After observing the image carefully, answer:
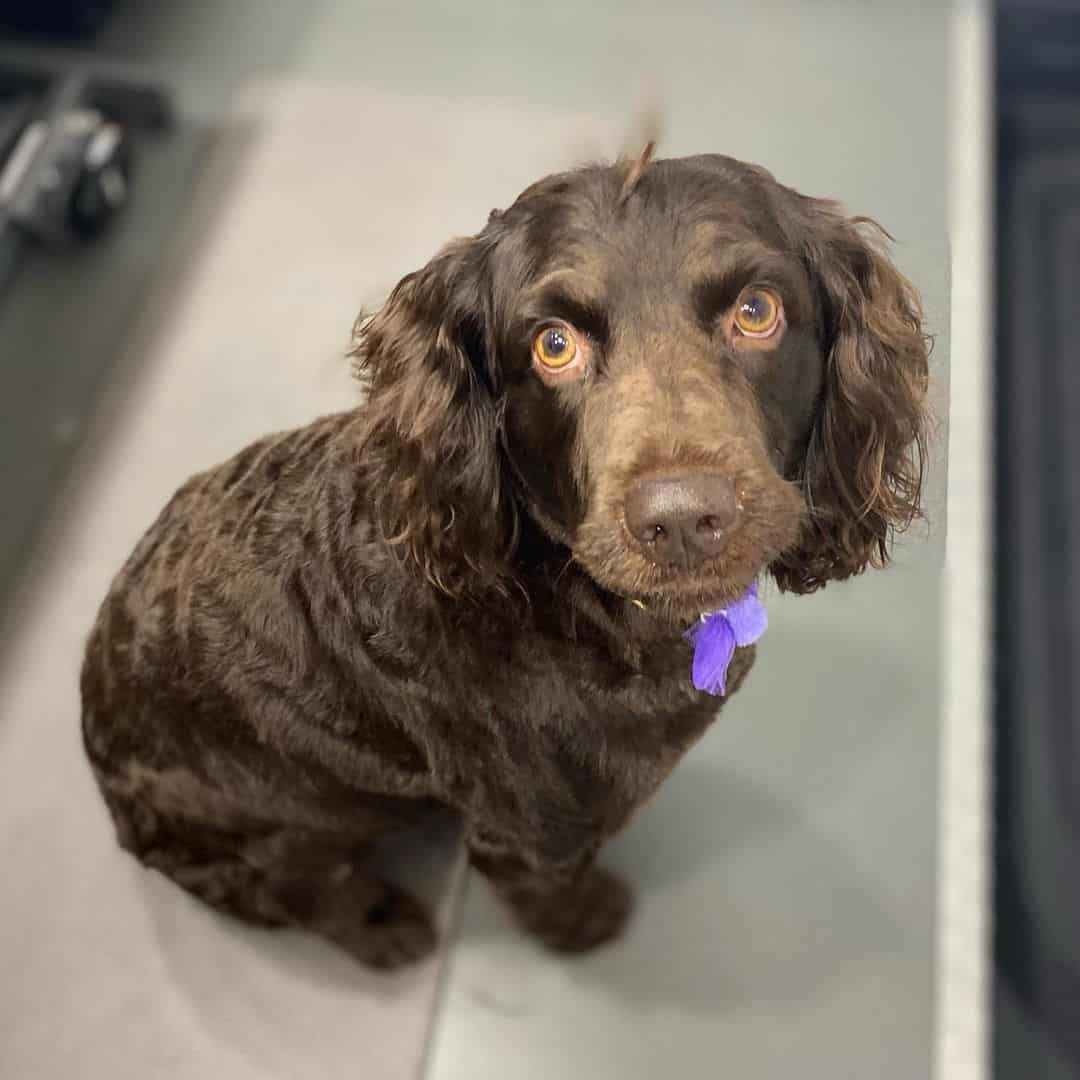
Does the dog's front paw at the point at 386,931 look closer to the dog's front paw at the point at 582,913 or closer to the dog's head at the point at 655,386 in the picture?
the dog's front paw at the point at 582,913

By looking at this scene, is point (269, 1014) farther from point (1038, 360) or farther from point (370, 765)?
point (1038, 360)

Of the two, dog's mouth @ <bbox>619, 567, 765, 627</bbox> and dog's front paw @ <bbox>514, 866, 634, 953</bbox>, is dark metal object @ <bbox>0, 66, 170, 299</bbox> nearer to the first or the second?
dog's front paw @ <bbox>514, 866, 634, 953</bbox>

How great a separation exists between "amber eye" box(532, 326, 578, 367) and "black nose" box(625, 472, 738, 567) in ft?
0.47

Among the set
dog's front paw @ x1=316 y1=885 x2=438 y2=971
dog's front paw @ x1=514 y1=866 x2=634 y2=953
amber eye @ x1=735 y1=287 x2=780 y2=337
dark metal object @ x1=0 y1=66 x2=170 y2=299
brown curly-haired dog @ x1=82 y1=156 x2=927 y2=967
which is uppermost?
dark metal object @ x1=0 y1=66 x2=170 y2=299

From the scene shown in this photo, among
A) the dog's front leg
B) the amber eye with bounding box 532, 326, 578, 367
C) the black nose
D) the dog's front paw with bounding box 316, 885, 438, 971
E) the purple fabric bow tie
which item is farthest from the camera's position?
the dog's front paw with bounding box 316, 885, 438, 971

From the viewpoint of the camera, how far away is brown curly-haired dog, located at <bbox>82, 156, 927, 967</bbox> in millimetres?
886

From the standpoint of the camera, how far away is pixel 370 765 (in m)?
1.25

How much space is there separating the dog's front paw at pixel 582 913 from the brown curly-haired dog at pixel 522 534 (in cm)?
10

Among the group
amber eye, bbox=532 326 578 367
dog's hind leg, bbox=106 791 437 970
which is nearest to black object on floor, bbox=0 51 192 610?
dog's hind leg, bbox=106 791 437 970

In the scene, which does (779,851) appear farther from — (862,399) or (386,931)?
(862,399)

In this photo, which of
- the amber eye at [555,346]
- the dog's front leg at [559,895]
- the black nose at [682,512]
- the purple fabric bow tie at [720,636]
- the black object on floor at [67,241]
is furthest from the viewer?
the black object on floor at [67,241]

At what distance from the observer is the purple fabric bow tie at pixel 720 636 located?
1031mm

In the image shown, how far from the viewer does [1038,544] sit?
2.40 metres

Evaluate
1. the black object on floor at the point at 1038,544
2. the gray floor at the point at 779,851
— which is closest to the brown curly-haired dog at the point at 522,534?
the gray floor at the point at 779,851
